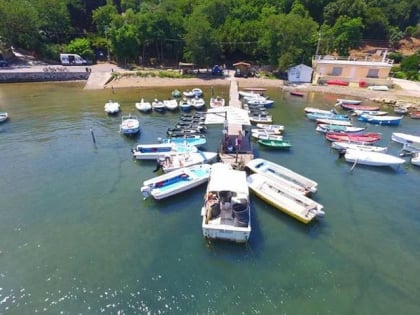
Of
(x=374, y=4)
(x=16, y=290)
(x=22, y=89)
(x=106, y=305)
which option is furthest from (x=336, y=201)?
(x=374, y=4)

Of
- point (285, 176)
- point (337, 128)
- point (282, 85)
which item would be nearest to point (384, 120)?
point (337, 128)

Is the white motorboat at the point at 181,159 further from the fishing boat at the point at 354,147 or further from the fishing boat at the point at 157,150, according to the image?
the fishing boat at the point at 354,147

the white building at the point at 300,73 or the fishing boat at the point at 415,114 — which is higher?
the white building at the point at 300,73

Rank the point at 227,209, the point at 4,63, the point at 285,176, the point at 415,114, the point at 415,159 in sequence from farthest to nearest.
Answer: the point at 4,63 < the point at 415,114 < the point at 415,159 < the point at 285,176 < the point at 227,209

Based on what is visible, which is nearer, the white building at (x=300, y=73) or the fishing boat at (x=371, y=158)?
the fishing boat at (x=371, y=158)

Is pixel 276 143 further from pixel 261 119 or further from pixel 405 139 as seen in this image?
pixel 405 139

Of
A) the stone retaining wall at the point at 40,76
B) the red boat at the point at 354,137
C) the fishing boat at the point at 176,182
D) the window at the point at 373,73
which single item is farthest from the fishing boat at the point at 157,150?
the window at the point at 373,73

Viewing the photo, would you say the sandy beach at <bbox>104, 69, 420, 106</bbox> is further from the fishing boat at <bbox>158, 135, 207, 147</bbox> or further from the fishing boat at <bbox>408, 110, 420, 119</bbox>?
the fishing boat at <bbox>158, 135, 207, 147</bbox>
